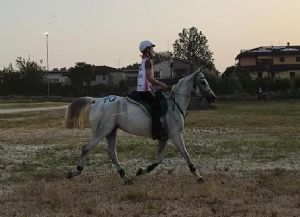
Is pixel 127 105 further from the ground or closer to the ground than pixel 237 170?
further from the ground

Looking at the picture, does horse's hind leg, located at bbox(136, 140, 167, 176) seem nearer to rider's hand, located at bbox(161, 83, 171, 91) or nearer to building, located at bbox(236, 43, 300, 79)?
rider's hand, located at bbox(161, 83, 171, 91)

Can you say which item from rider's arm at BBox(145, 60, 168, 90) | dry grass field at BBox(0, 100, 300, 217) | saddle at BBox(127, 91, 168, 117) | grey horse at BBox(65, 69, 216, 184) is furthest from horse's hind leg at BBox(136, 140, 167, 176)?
rider's arm at BBox(145, 60, 168, 90)

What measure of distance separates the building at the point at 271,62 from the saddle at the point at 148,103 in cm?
10651

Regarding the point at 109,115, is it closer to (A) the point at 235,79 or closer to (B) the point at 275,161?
(B) the point at 275,161

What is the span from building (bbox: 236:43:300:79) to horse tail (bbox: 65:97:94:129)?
4182 inches

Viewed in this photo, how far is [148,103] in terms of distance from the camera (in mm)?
11969

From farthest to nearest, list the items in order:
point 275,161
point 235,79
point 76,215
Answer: point 235,79 < point 275,161 < point 76,215

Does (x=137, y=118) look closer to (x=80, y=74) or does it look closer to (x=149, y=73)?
(x=149, y=73)

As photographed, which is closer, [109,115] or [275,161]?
[109,115]

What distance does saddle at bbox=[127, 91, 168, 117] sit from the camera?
11930mm

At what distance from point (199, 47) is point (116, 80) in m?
25.9

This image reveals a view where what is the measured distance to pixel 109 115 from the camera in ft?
39.5

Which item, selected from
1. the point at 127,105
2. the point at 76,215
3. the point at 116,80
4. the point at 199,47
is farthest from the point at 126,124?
the point at 199,47

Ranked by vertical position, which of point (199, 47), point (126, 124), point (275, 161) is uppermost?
point (199, 47)
